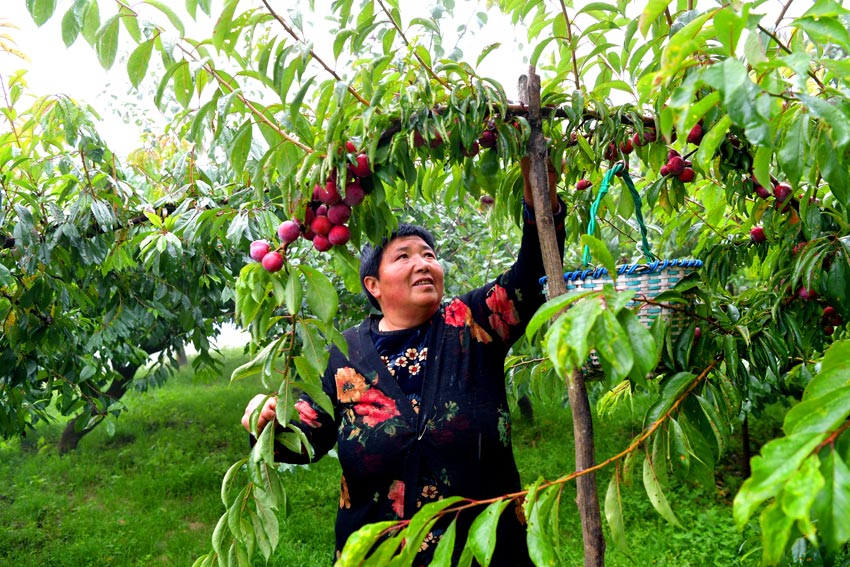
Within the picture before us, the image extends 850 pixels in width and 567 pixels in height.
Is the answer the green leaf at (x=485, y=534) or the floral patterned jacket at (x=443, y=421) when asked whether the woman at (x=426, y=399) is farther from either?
the green leaf at (x=485, y=534)

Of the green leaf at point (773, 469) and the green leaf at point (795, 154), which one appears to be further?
the green leaf at point (795, 154)

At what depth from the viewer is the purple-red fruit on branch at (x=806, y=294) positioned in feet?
4.69

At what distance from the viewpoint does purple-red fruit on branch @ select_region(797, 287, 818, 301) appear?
56.2 inches

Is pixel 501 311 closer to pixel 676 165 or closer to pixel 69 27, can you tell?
pixel 676 165

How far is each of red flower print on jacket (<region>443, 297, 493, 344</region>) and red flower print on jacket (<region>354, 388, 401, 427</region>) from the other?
252mm

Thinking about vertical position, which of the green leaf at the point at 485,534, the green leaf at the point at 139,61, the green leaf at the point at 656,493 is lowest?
the green leaf at the point at 656,493

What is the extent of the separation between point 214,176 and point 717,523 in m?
3.82

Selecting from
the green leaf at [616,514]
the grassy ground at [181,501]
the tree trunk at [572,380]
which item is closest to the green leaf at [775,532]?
the green leaf at [616,514]

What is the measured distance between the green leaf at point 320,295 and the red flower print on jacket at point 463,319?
1.83 ft

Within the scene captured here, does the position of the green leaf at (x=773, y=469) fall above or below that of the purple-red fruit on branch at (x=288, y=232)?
below

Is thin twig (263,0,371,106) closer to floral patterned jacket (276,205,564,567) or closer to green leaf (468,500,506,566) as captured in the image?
floral patterned jacket (276,205,564,567)

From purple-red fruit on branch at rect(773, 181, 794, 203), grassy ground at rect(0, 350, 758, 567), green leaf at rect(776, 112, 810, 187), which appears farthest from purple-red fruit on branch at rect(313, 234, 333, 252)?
grassy ground at rect(0, 350, 758, 567)

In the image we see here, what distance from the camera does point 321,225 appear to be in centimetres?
128

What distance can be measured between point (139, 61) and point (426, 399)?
946 mm
